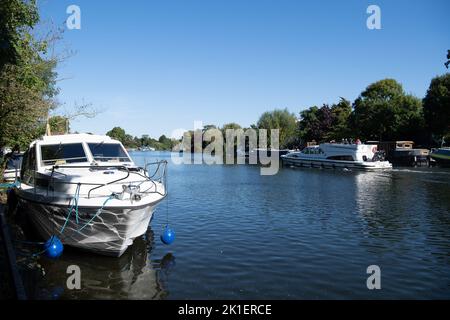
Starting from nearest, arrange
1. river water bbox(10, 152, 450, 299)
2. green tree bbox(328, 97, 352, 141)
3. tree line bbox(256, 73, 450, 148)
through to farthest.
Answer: river water bbox(10, 152, 450, 299)
tree line bbox(256, 73, 450, 148)
green tree bbox(328, 97, 352, 141)

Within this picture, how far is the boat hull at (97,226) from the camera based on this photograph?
1051 cm

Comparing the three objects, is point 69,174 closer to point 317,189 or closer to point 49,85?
point 49,85

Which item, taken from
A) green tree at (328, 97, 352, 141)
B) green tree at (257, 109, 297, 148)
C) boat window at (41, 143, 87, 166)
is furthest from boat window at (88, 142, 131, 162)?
green tree at (257, 109, 297, 148)

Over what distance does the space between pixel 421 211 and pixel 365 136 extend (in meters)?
60.4

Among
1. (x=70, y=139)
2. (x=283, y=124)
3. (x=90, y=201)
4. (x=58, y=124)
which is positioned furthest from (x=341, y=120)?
(x=90, y=201)

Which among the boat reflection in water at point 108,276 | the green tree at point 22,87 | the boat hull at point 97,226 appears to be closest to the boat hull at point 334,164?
the green tree at point 22,87

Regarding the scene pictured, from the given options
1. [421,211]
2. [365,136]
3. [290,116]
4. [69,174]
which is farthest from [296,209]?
[290,116]

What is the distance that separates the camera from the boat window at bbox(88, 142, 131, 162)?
1368 centimetres

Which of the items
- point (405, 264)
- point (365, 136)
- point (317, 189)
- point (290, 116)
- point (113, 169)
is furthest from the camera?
point (290, 116)

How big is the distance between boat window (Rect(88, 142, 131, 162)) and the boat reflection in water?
3.36m

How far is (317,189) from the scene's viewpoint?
3025 cm

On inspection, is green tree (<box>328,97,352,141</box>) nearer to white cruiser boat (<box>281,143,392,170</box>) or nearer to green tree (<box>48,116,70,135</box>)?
white cruiser boat (<box>281,143,392,170</box>)

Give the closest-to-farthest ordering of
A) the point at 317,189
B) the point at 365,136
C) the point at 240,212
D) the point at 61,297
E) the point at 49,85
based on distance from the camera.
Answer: the point at 61,297
the point at 240,212
the point at 49,85
the point at 317,189
the point at 365,136

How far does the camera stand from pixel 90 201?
1056 centimetres
